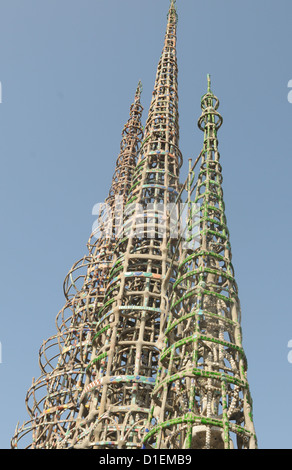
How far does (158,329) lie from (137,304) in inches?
116

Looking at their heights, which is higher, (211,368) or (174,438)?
(211,368)

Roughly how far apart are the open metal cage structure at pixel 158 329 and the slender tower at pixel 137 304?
0.31ft

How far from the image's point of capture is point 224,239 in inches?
1249

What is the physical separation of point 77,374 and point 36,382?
3.49 metres

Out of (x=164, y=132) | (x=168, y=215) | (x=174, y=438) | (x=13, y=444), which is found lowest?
(x=174, y=438)

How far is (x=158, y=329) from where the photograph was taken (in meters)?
36.8

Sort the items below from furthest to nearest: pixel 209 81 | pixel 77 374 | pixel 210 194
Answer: pixel 209 81 → pixel 77 374 → pixel 210 194

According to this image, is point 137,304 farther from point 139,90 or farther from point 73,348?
point 139,90

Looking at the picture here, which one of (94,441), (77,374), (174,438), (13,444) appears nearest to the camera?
(174,438)

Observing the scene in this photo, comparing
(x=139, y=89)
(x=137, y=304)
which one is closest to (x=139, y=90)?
(x=139, y=89)

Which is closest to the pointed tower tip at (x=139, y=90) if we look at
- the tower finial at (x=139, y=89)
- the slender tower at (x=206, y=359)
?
the tower finial at (x=139, y=89)

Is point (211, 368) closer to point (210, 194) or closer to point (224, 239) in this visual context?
point (224, 239)

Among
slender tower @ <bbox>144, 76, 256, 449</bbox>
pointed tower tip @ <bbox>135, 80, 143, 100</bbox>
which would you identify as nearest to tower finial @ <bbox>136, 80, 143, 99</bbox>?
pointed tower tip @ <bbox>135, 80, 143, 100</bbox>

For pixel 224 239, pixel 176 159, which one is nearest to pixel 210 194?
pixel 224 239
